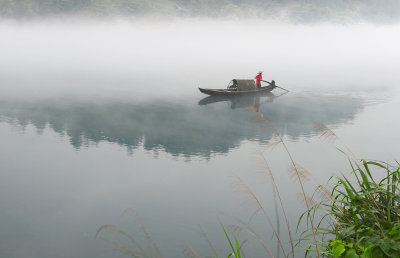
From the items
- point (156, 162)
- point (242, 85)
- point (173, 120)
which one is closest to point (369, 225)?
point (156, 162)

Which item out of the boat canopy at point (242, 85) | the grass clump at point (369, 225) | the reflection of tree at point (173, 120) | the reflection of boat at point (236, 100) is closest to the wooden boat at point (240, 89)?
the boat canopy at point (242, 85)

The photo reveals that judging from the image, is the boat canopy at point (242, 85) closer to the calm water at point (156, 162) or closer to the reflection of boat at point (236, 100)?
the reflection of boat at point (236, 100)

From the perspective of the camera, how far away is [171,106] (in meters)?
49.1

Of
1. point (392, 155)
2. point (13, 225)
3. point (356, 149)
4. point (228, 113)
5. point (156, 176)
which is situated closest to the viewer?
point (13, 225)

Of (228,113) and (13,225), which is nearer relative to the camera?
(13,225)

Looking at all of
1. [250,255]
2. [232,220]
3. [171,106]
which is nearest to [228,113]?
[171,106]

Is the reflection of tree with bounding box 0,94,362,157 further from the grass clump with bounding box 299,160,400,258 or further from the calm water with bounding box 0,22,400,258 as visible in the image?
the grass clump with bounding box 299,160,400,258

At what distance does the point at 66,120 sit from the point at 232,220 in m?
27.9

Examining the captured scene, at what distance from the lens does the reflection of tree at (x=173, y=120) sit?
3088 centimetres

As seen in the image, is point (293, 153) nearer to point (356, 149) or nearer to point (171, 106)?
point (356, 149)

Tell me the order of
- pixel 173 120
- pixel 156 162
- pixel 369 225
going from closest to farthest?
1. pixel 369 225
2. pixel 156 162
3. pixel 173 120

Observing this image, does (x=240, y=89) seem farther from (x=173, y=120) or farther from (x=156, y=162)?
(x=156, y=162)

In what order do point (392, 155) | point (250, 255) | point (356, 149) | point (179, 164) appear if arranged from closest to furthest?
point (250, 255)
point (179, 164)
point (392, 155)
point (356, 149)

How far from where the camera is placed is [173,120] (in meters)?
40.0
